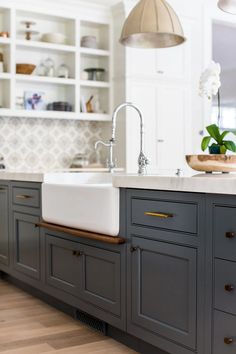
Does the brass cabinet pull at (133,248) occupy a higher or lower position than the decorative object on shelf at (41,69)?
lower

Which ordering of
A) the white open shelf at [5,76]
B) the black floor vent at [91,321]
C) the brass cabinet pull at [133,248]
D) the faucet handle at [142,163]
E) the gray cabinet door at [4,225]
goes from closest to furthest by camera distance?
1. the brass cabinet pull at [133,248]
2. the black floor vent at [91,321]
3. the faucet handle at [142,163]
4. the gray cabinet door at [4,225]
5. the white open shelf at [5,76]

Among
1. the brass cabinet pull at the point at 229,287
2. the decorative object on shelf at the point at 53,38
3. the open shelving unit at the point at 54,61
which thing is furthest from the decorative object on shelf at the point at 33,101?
the brass cabinet pull at the point at 229,287

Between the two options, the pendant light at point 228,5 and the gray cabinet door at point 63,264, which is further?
the gray cabinet door at point 63,264

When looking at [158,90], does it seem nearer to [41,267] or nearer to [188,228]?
[41,267]

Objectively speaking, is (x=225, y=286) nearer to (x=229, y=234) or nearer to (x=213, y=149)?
(x=229, y=234)

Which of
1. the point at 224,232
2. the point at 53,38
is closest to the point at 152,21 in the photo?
the point at 224,232

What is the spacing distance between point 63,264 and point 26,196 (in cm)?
70

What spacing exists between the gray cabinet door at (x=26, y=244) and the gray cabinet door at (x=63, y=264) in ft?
0.63

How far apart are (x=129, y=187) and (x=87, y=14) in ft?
11.9

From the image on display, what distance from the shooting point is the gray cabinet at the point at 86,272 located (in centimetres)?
283

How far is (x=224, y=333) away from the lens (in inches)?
84.0

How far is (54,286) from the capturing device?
349 centimetres

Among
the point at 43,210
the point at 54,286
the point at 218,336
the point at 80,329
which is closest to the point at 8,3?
the point at 43,210

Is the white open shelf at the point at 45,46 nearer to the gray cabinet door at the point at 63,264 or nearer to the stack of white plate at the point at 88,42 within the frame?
the stack of white plate at the point at 88,42
